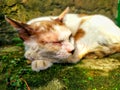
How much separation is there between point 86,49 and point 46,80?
2.48ft

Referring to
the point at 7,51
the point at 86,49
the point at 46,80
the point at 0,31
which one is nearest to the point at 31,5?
the point at 0,31

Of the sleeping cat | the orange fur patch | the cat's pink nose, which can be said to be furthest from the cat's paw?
the orange fur patch

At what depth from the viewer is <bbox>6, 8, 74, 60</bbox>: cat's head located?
4.47m

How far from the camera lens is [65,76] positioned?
4.43 metres

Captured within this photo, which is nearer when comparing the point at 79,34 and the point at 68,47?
the point at 68,47

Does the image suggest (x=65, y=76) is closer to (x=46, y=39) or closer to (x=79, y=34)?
(x=46, y=39)

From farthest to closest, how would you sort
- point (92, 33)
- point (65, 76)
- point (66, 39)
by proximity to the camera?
1. point (92, 33)
2. point (66, 39)
3. point (65, 76)

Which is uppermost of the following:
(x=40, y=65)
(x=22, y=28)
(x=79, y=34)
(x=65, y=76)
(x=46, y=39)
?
(x=22, y=28)

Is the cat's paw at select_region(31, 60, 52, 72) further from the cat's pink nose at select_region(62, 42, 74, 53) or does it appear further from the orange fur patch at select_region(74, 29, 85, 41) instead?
the orange fur patch at select_region(74, 29, 85, 41)

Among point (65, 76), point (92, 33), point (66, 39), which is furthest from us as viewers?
point (92, 33)

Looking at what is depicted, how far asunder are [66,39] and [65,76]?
44cm

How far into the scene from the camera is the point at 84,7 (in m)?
6.54

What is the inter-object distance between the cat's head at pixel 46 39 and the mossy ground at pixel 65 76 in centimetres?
19

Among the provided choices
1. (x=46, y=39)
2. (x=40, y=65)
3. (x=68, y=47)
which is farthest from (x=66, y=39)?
(x=40, y=65)
